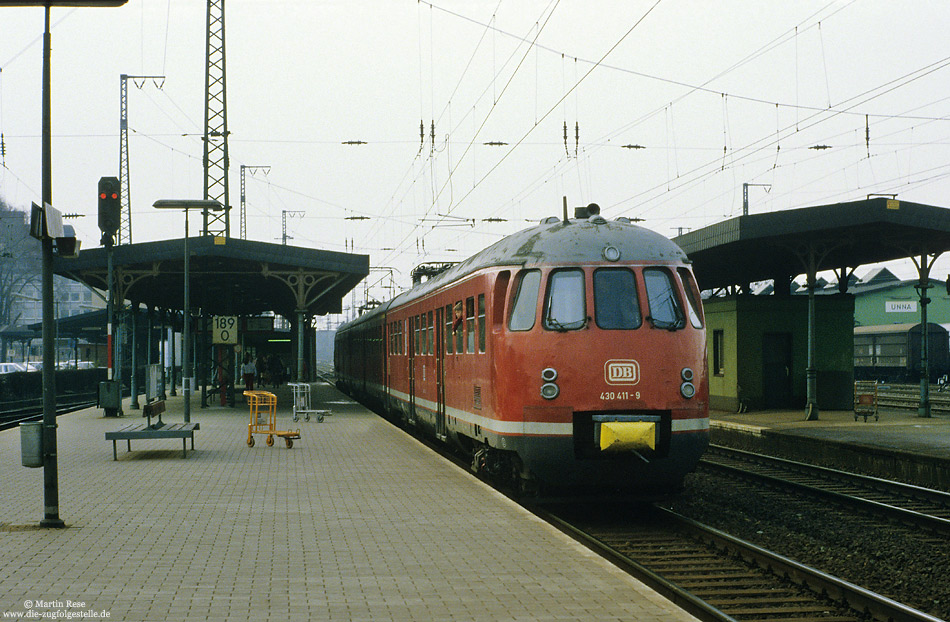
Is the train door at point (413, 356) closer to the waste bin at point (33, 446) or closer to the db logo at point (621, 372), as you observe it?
the db logo at point (621, 372)

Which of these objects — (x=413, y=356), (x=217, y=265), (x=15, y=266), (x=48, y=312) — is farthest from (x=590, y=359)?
(x=15, y=266)

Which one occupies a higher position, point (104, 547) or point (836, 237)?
point (836, 237)

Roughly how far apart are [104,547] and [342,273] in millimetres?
21020

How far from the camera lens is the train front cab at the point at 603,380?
10273 millimetres

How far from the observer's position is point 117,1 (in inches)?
366

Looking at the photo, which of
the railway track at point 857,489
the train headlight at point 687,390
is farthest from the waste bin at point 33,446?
the railway track at point 857,489

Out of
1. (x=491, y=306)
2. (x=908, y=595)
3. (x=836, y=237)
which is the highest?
(x=836, y=237)

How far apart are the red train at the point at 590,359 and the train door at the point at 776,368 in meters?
14.3

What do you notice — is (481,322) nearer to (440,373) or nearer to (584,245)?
(584,245)

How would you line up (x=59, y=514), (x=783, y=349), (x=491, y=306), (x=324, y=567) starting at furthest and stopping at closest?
(x=783, y=349), (x=491, y=306), (x=59, y=514), (x=324, y=567)

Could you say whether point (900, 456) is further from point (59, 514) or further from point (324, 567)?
point (59, 514)

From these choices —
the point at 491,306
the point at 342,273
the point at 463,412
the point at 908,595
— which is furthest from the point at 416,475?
the point at 342,273

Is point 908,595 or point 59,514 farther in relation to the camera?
point 59,514

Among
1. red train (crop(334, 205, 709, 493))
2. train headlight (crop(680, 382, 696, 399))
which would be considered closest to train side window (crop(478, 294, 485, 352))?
red train (crop(334, 205, 709, 493))
